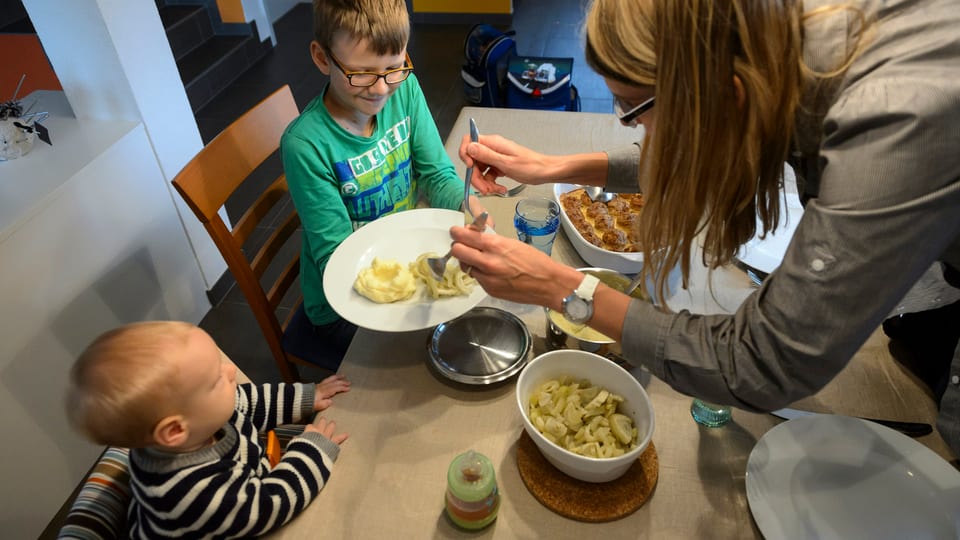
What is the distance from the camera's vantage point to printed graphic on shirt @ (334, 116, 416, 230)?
1.52 metres

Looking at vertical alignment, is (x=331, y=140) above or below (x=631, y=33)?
below

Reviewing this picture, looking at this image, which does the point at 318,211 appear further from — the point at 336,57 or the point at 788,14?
the point at 788,14

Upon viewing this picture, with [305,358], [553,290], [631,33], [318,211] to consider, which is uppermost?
[631,33]

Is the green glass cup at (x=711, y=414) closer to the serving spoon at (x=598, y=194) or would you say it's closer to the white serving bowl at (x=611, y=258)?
the white serving bowl at (x=611, y=258)

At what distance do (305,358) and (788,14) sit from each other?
1.34m

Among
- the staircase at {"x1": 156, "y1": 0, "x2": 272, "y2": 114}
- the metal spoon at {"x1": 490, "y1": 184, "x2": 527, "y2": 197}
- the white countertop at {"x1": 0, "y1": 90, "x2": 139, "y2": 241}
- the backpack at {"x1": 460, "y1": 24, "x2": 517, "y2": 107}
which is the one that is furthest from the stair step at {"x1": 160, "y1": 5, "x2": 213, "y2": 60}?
the metal spoon at {"x1": 490, "y1": 184, "x2": 527, "y2": 197}

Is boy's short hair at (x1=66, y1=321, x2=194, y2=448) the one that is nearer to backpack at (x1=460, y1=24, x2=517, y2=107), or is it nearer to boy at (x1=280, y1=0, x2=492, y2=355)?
boy at (x1=280, y1=0, x2=492, y2=355)

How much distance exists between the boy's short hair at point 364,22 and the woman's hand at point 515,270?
600mm

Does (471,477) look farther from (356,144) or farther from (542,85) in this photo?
(542,85)

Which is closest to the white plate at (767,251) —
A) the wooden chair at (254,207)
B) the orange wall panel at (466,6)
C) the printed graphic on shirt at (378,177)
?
the printed graphic on shirt at (378,177)

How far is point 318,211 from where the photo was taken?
56.9 inches

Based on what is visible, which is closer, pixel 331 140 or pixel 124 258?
→ pixel 331 140

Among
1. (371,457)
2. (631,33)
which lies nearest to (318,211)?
(371,457)

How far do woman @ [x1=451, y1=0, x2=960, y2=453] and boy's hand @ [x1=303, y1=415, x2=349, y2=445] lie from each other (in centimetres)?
48
